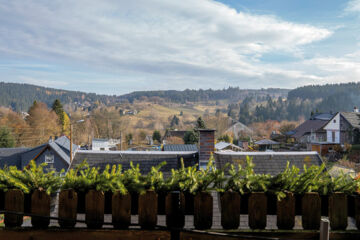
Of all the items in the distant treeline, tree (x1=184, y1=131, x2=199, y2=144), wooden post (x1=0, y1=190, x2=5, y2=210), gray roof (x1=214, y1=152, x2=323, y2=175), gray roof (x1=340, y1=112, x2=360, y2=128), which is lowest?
tree (x1=184, y1=131, x2=199, y2=144)

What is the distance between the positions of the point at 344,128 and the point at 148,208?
1714 inches

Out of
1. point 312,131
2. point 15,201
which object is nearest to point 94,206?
point 15,201

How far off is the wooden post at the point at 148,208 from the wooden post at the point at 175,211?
0.34 ft

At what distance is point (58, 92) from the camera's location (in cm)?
15488

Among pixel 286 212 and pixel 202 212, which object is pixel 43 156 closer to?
pixel 202 212

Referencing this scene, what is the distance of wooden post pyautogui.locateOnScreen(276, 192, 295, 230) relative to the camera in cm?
223

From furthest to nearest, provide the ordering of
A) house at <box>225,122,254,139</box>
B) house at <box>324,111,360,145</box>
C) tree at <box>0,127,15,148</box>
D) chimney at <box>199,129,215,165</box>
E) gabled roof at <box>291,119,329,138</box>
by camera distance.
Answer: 1. house at <box>225,122,254,139</box>
2. gabled roof at <box>291,119,329,138</box>
3. house at <box>324,111,360,145</box>
4. tree at <box>0,127,15,148</box>
5. chimney at <box>199,129,215,165</box>

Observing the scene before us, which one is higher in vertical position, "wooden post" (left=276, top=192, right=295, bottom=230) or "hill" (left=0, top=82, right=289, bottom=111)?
"hill" (left=0, top=82, right=289, bottom=111)

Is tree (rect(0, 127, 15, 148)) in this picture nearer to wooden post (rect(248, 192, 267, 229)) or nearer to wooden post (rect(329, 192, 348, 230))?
wooden post (rect(248, 192, 267, 229))

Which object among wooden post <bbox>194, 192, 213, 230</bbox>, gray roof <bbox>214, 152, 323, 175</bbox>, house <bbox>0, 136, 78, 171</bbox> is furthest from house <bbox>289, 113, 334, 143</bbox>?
wooden post <bbox>194, 192, 213, 230</bbox>

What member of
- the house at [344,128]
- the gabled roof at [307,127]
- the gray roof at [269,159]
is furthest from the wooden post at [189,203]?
the gabled roof at [307,127]

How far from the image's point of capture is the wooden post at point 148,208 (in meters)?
2.20

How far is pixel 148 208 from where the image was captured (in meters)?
2.21

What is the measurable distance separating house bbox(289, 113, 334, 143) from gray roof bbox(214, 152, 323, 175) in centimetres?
4280
